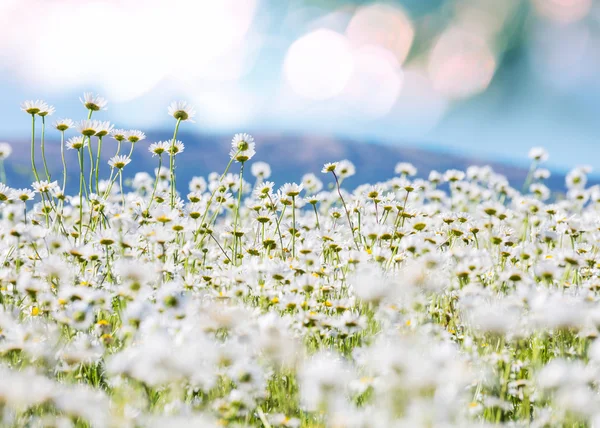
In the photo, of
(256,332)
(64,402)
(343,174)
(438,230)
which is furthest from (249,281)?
(343,174)

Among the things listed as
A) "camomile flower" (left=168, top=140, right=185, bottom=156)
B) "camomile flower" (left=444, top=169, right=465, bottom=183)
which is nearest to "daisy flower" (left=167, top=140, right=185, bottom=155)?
"camomile flower" (left=168, top=140, right=185, bottom=156)

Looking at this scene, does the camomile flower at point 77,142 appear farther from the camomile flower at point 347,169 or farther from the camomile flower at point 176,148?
the camomile flower at point 347,169

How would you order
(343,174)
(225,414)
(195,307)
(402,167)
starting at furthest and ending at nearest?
(402,167) → (343,174) → (195,307) → (225,414)

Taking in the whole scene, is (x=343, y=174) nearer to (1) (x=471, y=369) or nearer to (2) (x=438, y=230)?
(2) (x=438, y=230)

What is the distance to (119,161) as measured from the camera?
4879 millimetres

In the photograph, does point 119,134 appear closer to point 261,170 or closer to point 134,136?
point 134,136

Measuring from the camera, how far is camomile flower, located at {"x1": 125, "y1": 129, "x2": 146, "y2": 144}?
4836mm

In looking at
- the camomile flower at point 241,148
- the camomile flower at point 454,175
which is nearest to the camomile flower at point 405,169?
the camomile flower at point 454,175

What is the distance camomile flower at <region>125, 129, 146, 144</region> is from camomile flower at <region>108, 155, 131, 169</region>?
0.51 feet

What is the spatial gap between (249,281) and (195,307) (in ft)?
2.35

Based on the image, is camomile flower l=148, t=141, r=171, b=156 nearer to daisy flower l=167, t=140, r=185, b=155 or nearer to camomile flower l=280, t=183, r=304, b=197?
daisy flower l=167, t=140, r=185, b=155

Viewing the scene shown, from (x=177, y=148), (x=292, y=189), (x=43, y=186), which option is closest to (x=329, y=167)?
(x=292, y=189)

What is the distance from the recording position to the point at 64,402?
182 centimetres

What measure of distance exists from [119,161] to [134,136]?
0.25m
